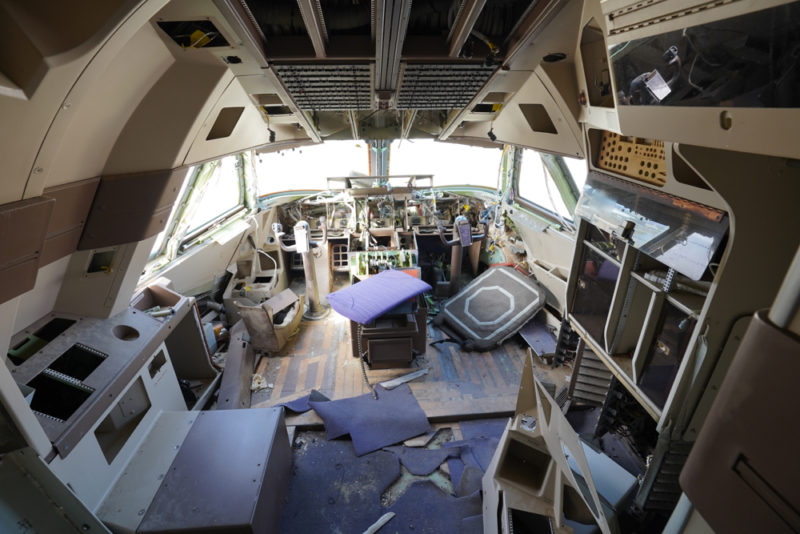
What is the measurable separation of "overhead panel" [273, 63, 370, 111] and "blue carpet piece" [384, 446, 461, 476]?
306cm

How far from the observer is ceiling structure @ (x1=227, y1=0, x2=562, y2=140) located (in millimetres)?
1694

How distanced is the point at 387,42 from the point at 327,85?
0.77m

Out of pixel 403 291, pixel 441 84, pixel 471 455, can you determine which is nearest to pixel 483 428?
pixel 471 455

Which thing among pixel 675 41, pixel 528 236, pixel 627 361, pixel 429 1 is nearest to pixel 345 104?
pixel 429 1

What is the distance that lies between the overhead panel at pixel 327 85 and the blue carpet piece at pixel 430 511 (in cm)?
316

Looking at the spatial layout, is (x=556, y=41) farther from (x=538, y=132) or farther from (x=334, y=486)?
(x=334, y=486)

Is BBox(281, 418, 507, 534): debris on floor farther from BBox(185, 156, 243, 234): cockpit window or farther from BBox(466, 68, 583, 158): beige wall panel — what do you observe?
BBox(185, 156, 243, 234): cockpit window

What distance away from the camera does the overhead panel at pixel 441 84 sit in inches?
88.4

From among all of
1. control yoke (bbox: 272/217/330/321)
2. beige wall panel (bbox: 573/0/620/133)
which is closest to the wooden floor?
control yoke (bbox: 272/217/330/321)

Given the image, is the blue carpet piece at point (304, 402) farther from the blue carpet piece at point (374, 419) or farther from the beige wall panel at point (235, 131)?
the beige wall panel at point (235, 131)

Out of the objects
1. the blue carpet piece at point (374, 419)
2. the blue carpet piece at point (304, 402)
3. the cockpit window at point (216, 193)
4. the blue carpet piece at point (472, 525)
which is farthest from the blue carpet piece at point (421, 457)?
the cockpit window at point (216, 193)

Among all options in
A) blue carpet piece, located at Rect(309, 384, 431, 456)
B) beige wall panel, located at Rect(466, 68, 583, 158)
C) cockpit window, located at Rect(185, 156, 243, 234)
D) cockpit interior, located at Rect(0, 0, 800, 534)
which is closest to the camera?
cockpit interior, located at Rect(0, 0, 800, 534)

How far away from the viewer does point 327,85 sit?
2.50m

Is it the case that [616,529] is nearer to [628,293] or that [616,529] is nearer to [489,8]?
[628,293]
